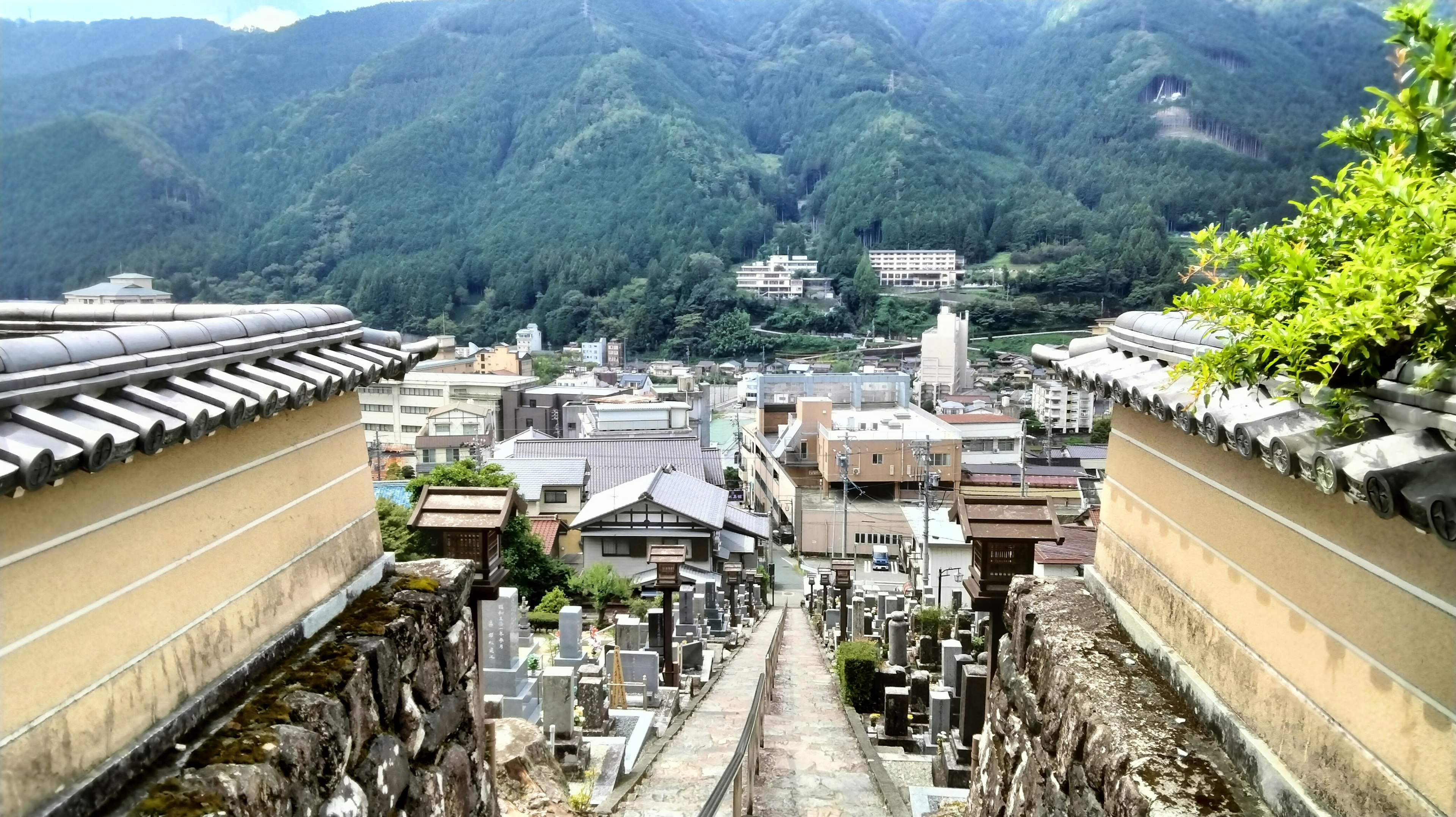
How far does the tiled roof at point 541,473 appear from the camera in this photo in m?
31.2

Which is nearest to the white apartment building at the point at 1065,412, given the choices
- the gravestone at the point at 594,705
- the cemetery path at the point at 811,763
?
the cemetery path at the point at 811,763

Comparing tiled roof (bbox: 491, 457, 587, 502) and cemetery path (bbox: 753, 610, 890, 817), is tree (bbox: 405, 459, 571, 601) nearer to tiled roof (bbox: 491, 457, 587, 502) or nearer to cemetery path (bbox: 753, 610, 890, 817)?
tiled roof (bbox: 491, 457, 587, 502)

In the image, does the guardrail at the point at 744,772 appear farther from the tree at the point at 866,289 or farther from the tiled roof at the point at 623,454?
the tree at the point at 866,289

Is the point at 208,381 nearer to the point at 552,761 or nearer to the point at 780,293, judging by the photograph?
the point at 552,761

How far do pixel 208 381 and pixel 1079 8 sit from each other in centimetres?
18579

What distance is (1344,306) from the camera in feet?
8.80

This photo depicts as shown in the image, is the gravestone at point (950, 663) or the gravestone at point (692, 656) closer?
the gravestone at point (950, 663)

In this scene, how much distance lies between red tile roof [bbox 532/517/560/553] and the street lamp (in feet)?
46.7

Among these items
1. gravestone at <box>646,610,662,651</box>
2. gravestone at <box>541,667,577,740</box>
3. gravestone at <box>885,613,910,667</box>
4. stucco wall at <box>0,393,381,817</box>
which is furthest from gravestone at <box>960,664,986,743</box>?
stucco wall at <box>0,393,381,817</box>

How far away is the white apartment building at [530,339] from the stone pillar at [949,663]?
7148cm

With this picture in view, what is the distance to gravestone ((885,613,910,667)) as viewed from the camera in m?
15.5

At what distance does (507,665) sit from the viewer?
12398 millimetres

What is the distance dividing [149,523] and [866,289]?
9120 cm

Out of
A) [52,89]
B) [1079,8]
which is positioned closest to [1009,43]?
[1079,8]
